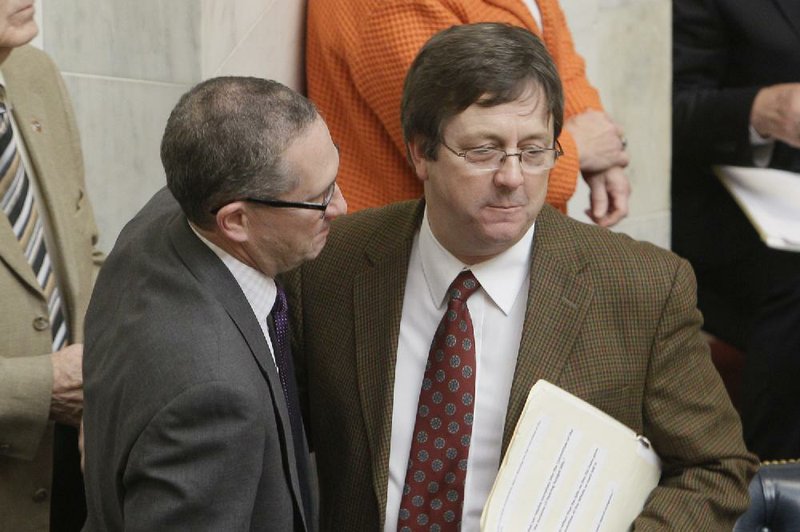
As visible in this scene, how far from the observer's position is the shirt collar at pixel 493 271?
223 centimetres

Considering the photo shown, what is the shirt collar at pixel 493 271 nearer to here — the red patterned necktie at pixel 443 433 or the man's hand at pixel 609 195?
the red patterned necktie at pixel 443 433

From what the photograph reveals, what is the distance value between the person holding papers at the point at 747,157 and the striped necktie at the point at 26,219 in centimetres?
199

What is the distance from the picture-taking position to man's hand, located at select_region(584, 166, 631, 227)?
113 inches

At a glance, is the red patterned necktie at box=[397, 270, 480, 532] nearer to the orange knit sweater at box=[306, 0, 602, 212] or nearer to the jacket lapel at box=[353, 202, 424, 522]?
the jacket lapel at box=[353, 202, 424, 522]

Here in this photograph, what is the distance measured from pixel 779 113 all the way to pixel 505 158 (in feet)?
5.16

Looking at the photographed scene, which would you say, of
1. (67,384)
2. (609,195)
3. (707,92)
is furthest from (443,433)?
(707,92)

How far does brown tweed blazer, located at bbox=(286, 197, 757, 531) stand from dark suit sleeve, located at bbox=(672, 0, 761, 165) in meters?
1.40

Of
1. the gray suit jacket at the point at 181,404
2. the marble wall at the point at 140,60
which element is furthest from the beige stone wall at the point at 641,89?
the gray suit jacket at the point at 181,404

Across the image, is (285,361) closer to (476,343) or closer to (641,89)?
(476,343)

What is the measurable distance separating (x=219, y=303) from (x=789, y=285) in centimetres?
212

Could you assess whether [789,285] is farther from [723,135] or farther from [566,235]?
[566,235]

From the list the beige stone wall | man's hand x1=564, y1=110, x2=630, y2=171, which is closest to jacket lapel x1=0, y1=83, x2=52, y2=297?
man's hand x1=564, y1=110, x2=630, y2=171

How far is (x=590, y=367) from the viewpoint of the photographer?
2.17 m

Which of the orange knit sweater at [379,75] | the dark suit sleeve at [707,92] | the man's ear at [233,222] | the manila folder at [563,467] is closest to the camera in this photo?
the man's ear at [233,222]
